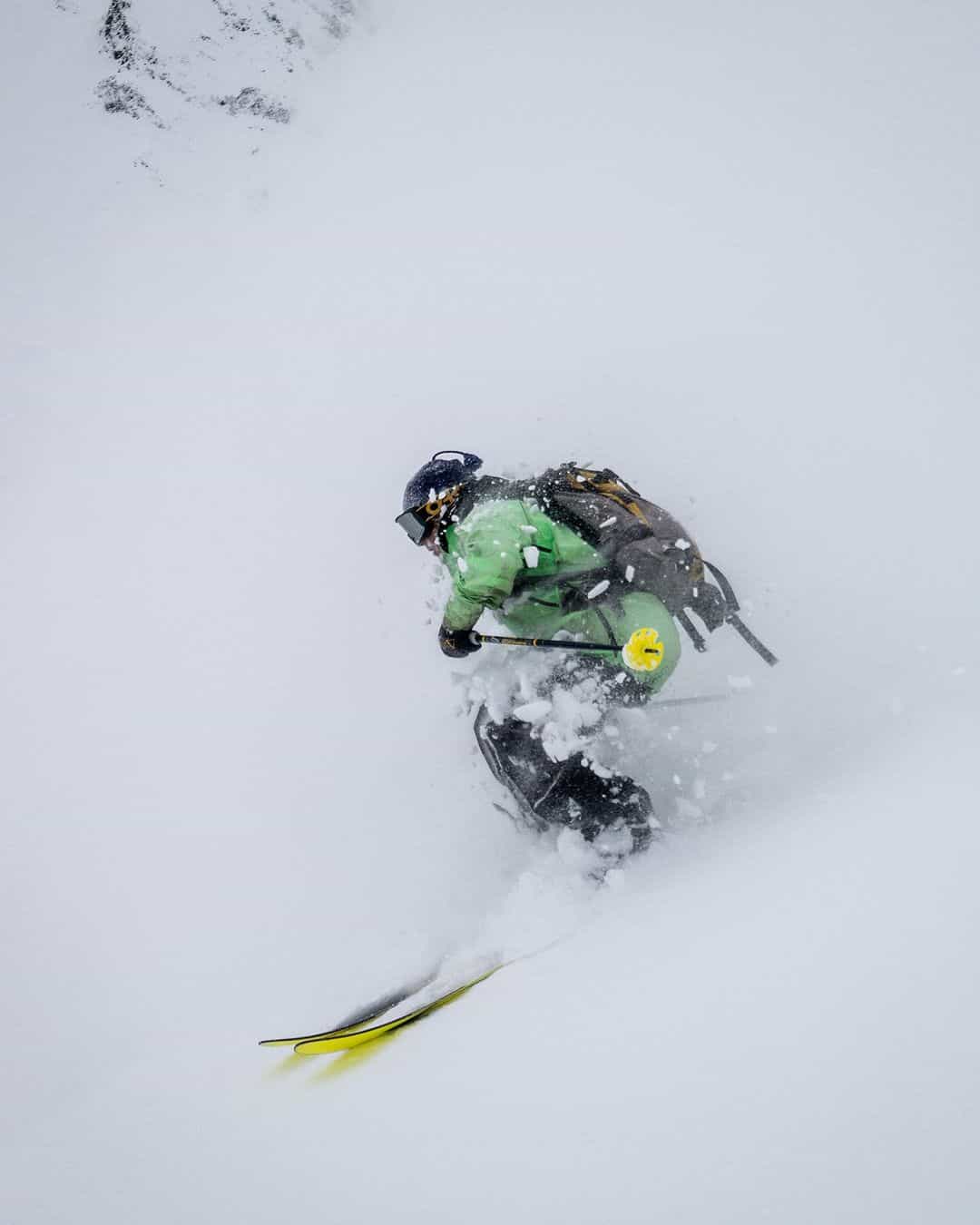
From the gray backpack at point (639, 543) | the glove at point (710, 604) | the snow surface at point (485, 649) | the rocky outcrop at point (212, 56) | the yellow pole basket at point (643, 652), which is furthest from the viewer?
the rocky outcrop at point (212, 56)

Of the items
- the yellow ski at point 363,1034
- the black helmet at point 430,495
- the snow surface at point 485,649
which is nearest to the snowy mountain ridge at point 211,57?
the snow surface at point 485,649

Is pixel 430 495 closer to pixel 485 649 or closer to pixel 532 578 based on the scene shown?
pixel 532 578

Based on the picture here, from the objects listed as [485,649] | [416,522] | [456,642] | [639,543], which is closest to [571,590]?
[639,543]

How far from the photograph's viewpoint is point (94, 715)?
5.70 metres

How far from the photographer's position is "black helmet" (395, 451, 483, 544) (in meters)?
3.70

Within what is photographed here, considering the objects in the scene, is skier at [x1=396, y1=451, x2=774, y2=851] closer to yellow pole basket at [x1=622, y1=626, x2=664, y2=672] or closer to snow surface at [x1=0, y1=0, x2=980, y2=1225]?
yellow pole basket at [x1=622, y1=626, x2=664, y2=672]

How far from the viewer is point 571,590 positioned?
12.0 feet

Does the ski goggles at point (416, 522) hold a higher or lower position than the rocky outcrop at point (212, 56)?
lower

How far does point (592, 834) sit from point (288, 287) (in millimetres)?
7999

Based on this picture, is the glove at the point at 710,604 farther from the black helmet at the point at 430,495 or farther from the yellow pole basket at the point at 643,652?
the black helmet at the point at 430,495

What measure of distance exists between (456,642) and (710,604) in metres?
1.33

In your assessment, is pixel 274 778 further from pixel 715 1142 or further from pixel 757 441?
pixel 757 441

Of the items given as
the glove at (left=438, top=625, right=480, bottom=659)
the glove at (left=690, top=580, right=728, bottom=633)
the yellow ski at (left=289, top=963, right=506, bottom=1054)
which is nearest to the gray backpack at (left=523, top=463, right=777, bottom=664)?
the glove at (left=690, top=580, right=728, bottom=633)

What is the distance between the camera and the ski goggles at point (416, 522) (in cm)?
370
